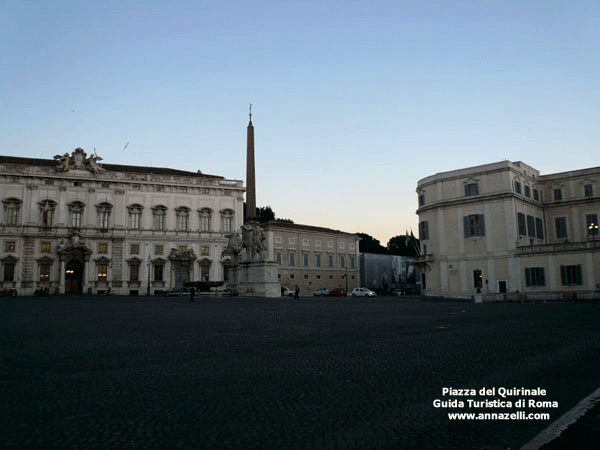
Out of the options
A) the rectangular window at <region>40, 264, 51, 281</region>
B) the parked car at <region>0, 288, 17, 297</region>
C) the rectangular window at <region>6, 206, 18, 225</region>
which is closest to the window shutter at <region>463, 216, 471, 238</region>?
the parked car at <region>0, 288, 17, 297</region>

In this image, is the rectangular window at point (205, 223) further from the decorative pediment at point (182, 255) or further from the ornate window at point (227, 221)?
the decorative pediment at point (182, 255)

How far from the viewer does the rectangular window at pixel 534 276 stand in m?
39.3

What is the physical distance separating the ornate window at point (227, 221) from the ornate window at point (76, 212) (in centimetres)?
1698

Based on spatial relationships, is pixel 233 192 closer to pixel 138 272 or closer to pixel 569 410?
pixel 138 272

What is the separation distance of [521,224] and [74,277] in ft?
158

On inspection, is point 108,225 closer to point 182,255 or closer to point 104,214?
point 104,214

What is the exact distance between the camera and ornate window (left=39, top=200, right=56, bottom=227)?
5534cm

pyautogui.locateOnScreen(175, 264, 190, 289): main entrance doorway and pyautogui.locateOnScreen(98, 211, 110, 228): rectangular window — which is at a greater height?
pyautogui.locateOnScreen(98, 211, 110, 228): rectangular window

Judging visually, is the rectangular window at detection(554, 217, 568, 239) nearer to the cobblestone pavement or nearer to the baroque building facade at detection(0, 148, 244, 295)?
the baroque building facade at detection(0, 148, 244, 295)

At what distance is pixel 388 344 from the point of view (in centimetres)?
1025

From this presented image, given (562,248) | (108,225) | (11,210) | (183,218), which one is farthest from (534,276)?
(11,210)

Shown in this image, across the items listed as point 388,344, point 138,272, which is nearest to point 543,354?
point 388,344

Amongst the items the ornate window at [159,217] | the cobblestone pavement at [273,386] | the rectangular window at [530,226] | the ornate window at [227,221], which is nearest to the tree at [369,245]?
the ornate window at [227,221]

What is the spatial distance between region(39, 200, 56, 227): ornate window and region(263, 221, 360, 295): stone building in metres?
24.8
